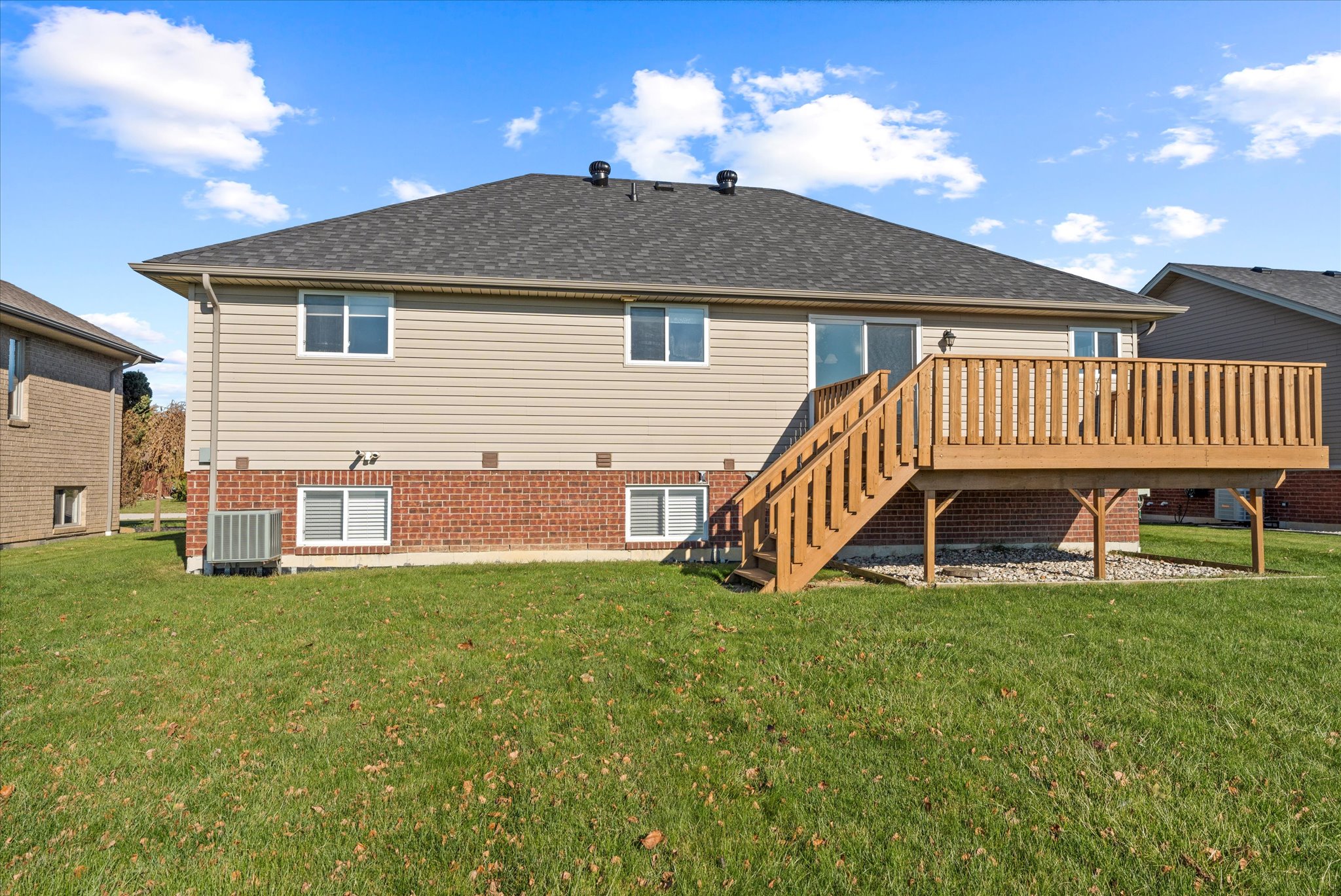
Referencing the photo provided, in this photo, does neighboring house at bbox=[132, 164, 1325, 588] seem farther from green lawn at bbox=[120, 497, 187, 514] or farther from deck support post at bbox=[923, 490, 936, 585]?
green lawn at bbox=[120, 497, 187, 514]

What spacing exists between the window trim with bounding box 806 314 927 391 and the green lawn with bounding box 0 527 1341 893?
5.23m

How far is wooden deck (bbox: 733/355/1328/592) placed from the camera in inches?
330

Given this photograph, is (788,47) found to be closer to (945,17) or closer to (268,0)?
(945,17)

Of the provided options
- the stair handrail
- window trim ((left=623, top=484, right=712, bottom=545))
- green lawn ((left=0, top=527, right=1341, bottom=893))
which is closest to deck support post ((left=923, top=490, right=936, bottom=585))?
the stair handrail

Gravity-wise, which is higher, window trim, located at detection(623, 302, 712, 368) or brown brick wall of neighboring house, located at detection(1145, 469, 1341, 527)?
window trim, located at detection(623, 302, 712, 368)

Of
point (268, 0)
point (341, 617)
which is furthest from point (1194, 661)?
point (268, 0)

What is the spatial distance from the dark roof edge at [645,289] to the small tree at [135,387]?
24.1m

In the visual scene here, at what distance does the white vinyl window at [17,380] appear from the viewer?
14.9 m

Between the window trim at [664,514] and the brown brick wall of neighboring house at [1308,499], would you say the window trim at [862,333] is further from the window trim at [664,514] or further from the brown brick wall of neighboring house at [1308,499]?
the brown brick wall of neighboring house at [1308,499]

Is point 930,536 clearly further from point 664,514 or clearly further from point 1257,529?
point 1257,529

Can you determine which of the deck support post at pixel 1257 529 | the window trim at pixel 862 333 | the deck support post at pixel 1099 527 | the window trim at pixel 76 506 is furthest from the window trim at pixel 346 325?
the deck support post at pixel 1257 529

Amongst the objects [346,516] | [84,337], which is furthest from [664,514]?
[84,337]

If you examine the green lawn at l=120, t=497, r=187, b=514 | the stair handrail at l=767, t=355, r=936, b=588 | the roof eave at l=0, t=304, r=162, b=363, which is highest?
the roof eave at l=0, t=304, r=162, b=363

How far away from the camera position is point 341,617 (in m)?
7.32
